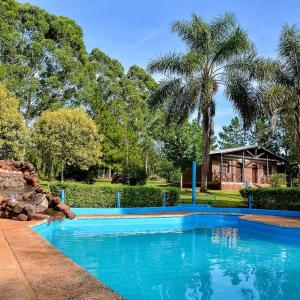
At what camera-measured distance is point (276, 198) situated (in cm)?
1888

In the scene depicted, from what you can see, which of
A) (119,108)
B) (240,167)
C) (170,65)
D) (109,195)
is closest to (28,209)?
(109,195)

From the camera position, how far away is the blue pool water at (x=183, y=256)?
6.72 m

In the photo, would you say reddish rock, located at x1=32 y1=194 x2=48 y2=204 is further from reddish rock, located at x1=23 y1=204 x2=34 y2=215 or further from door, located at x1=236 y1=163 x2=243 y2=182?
door, located at x1=236 y1=163 x2=243 y2=182

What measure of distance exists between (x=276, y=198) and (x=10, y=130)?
17.4 metres

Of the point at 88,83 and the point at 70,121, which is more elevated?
the point at 88,83

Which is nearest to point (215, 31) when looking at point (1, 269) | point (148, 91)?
point (1, 269)

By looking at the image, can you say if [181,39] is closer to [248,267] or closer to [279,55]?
[279,55]

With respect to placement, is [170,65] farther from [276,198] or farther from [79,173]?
[79,173]

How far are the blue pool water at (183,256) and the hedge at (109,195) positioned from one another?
276 cm

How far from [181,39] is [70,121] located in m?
9.49

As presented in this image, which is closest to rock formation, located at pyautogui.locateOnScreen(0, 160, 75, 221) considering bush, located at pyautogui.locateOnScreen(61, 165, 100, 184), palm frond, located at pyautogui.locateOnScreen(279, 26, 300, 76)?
bush, located at pyautogui.locateOnScreen(61, 165, 100, 184)

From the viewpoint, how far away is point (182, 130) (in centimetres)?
3142

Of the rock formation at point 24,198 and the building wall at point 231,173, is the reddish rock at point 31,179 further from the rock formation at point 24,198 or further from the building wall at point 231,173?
the building wall at point 231,173

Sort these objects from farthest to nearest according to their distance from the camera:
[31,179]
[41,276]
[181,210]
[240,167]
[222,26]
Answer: [240,167], [222,26], [181,210], [31,179], [41,276]
